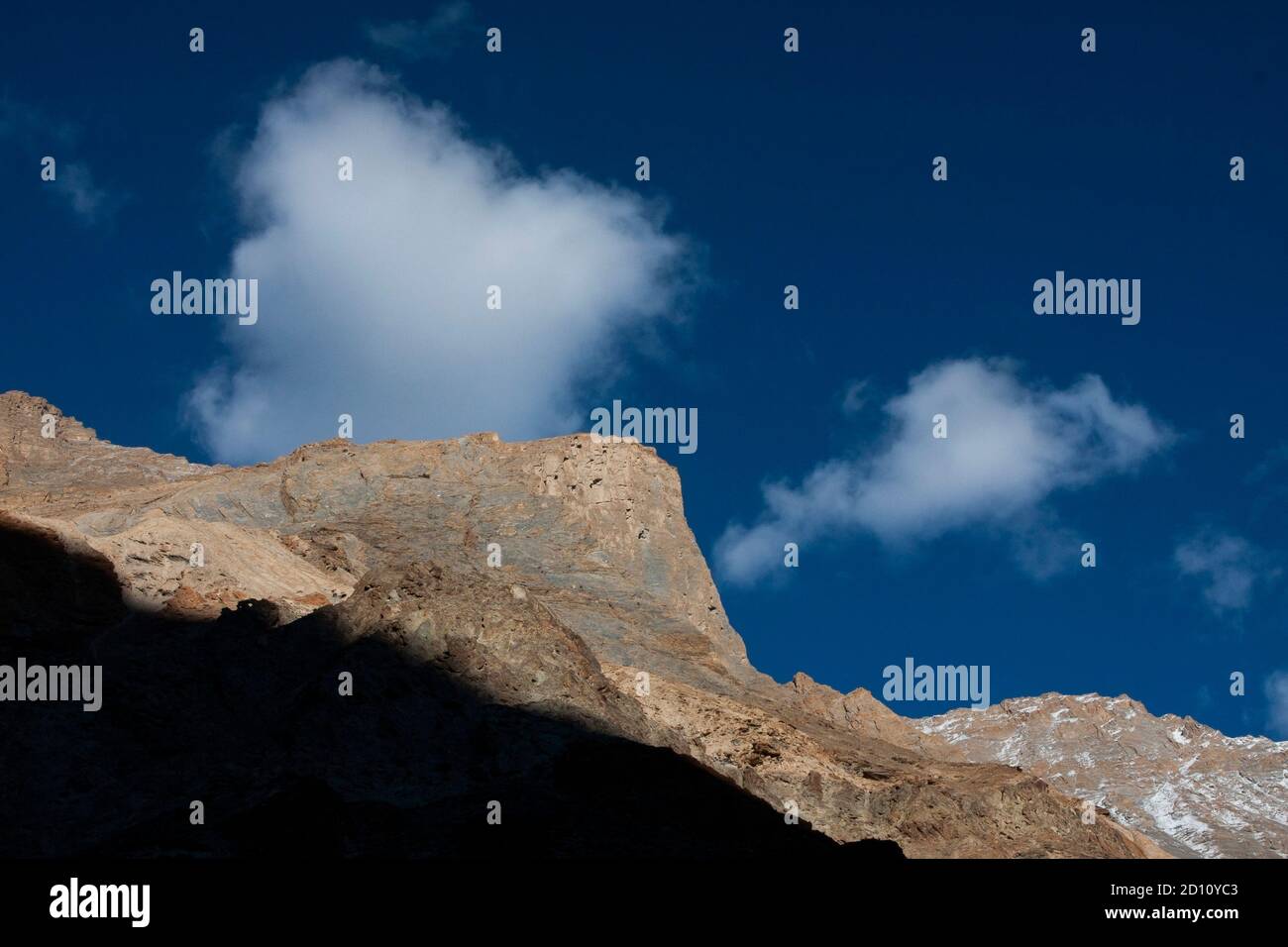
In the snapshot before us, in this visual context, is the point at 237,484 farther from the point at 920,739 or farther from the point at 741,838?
the point at 741,838

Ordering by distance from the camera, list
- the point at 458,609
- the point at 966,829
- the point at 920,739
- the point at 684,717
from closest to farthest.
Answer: the point at 458,609 < the point at 966,829 < the point at 684,717 < the point at 920,739

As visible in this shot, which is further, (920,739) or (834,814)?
(920,739)

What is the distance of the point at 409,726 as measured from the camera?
51.9 metres

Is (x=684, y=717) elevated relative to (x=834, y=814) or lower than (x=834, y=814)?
elevated

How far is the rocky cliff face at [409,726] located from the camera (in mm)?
46906

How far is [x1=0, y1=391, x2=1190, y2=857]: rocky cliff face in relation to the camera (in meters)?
46.9

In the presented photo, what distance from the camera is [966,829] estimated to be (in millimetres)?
69125
